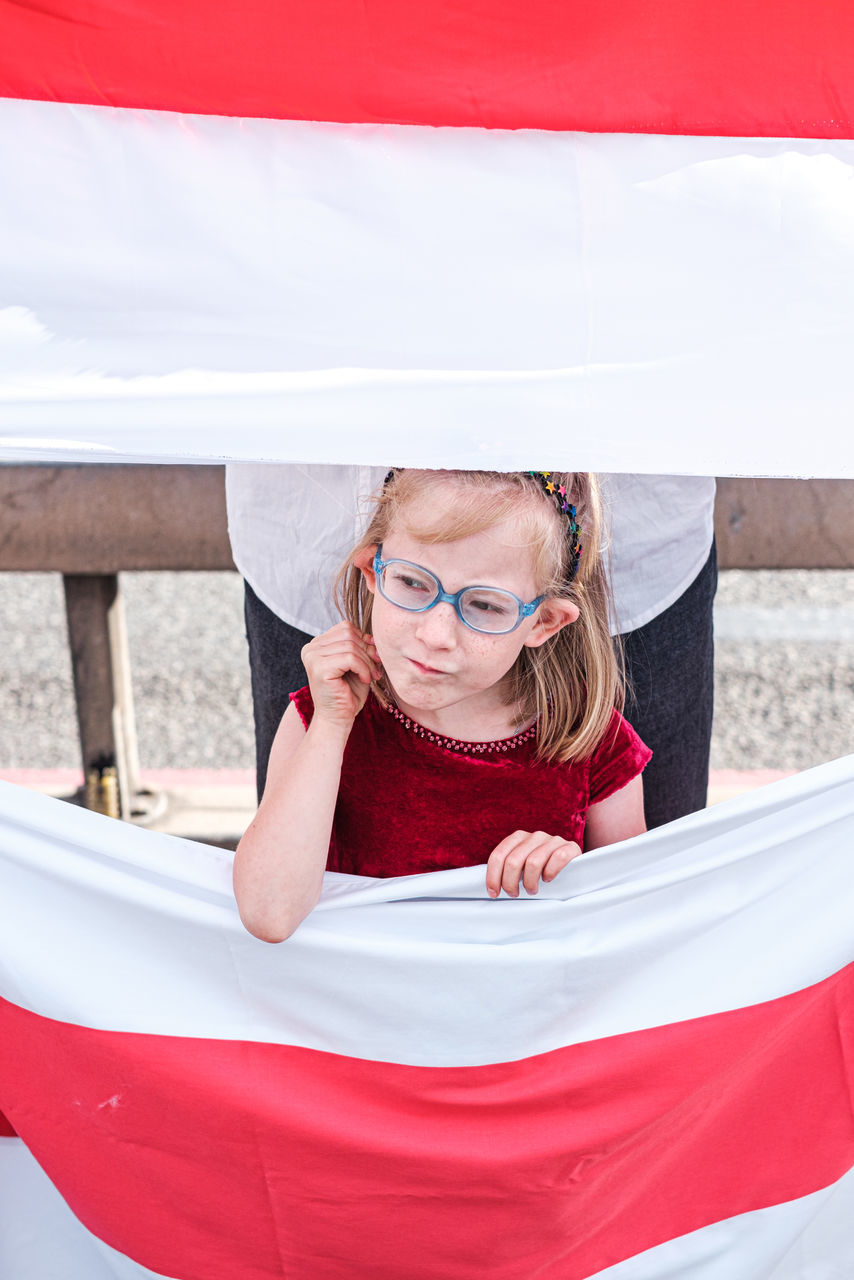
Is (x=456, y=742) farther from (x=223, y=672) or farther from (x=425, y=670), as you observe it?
(x=223, y=672)

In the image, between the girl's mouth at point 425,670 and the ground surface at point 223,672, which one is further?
the ground surface at point 223,672

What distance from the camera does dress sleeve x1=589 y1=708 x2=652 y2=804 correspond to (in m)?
1.41

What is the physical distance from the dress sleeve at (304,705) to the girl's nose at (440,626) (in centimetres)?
23

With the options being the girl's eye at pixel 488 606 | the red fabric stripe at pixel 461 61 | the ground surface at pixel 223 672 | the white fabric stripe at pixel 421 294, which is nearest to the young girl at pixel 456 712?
the girl's eye at pixel 488 606

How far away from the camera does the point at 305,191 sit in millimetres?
1068

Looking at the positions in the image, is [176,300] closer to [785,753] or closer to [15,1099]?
[15,1099]

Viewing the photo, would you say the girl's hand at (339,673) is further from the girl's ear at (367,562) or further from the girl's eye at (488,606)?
the girl's eye at (488,606)

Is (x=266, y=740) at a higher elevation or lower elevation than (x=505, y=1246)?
higher

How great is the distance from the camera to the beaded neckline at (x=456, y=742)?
4.53 feet

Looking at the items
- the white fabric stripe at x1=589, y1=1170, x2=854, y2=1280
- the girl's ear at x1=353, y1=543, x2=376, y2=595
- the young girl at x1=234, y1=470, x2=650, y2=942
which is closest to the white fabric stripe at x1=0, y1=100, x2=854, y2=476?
the young girl at x1=234, y1=470, x2=650, y2=942

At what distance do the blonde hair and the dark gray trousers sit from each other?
23 centimetres

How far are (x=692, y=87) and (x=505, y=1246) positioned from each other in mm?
1115

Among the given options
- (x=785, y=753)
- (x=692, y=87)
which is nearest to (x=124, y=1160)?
(x=692, y=87)

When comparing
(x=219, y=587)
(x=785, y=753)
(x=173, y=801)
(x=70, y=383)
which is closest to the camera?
(x=70, y=383)
